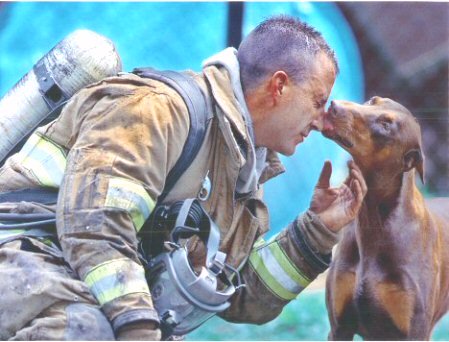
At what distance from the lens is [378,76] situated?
3.13 meters

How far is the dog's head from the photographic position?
2.99 metres

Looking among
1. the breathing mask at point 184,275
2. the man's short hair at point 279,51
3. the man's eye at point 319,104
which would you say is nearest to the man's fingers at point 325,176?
the man's eye at point 319,104

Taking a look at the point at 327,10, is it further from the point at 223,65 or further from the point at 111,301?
the point at 111,301

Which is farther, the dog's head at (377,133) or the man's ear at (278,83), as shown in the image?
the dog's head at (377,133)

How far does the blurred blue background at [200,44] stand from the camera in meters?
3.15

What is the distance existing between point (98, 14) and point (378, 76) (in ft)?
3.06

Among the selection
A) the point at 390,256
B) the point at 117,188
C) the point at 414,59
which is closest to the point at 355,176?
the point at 390,256

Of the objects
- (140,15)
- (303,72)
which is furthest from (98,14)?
(303,72)

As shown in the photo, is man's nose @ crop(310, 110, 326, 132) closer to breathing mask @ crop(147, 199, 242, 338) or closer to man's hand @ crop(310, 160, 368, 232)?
man's hand @ crop(310, 160, 368, 232)

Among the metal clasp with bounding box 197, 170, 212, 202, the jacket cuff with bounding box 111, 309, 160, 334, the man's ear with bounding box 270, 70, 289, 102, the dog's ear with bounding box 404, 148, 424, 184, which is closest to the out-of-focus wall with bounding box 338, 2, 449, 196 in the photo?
the dog's ear with bounding box 404, 148, 424, 184

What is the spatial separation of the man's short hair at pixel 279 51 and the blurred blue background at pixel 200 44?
1.04 feet

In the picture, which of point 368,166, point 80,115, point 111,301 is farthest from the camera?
point 368,166

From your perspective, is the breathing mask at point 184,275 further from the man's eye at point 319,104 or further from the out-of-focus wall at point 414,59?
the out-of-focus wall at point 414,59

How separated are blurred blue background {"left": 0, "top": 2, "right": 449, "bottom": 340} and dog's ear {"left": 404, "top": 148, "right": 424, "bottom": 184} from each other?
0.25 metres
